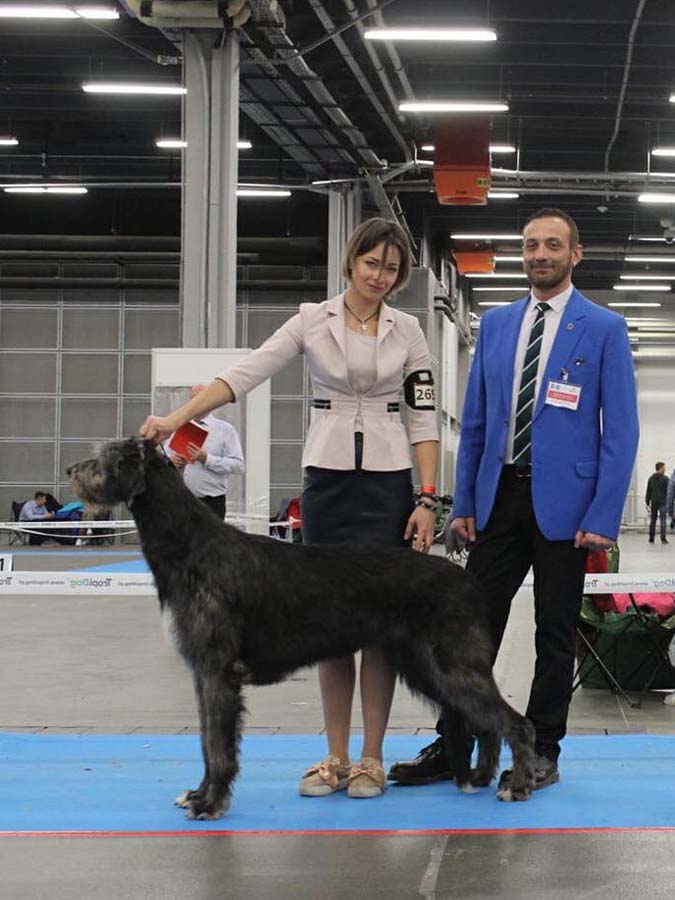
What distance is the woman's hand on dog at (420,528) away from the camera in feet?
12.6

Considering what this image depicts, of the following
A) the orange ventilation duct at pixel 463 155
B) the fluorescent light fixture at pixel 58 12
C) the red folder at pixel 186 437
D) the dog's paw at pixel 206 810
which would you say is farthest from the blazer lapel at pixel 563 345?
the orange ventilation duct at pixel 463 155

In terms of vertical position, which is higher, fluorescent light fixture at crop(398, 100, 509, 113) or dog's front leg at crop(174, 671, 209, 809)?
fluorescent light fixture at crop(398, 100, 509, 113)

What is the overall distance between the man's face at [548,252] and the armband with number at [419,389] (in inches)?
18.0

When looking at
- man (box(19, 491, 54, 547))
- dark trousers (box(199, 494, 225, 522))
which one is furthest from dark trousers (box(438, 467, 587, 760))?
man (box(19, 491, 54, 547))

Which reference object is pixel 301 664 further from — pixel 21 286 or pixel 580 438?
pixel 21 286

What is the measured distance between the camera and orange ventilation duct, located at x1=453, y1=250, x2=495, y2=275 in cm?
2639

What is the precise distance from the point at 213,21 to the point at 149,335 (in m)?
14.5

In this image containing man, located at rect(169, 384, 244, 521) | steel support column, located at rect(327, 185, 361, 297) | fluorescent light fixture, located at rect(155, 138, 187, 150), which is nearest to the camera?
man, located at rect(169, 384, 244, 521)

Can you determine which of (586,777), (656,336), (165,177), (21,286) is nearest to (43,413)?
(21,286)

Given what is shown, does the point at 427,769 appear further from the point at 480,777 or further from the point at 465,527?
the point at 465,527

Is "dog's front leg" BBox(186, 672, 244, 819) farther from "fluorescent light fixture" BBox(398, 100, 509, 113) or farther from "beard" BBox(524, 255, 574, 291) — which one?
"fluorescent light fixture" BBox(398, 100, 509, 113)

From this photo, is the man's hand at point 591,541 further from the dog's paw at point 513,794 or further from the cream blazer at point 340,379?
the dog's paw at point 513,794

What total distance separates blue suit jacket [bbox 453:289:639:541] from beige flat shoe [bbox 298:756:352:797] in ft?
3.01

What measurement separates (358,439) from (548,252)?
2.78ft
